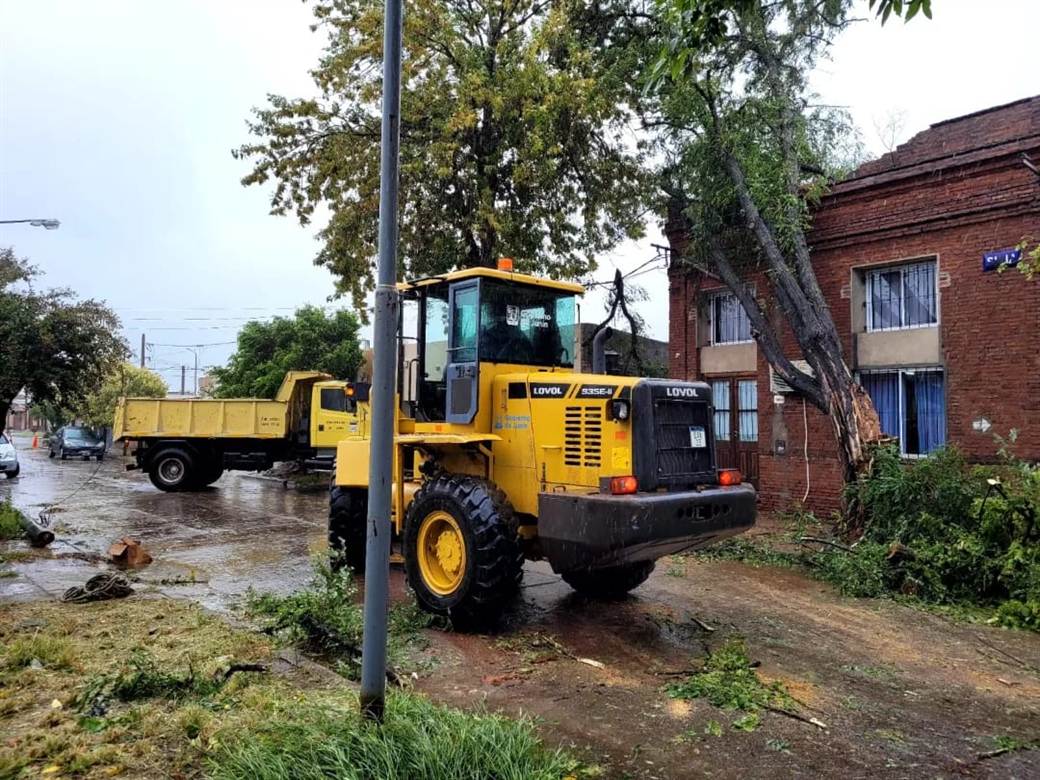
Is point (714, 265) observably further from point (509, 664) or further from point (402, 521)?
point (509, 664)

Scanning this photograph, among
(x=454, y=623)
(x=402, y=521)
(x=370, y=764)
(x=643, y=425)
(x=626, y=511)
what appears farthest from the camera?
(x=402, y=521)

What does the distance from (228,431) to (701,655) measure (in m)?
15.4

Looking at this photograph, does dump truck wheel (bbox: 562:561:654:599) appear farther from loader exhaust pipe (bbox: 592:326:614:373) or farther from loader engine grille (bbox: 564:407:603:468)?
loader exhaust pipe (bbox: 592:326:614:373)

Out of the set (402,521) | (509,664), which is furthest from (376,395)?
(402,521)

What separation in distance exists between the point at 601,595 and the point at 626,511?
2441mm

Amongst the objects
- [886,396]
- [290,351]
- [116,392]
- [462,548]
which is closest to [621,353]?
[886,396]

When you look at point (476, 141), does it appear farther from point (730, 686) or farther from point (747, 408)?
point (730, 686)

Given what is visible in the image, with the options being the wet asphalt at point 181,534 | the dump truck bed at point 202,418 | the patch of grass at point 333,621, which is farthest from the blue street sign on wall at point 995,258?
the dump truck bed at point 202,418

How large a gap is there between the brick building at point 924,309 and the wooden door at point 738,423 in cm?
3

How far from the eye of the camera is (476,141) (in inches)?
516

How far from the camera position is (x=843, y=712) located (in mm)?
4707

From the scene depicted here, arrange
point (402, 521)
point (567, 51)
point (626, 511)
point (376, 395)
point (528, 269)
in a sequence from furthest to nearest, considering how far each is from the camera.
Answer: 1. point (528, 269)
2. point (567, 51)
3. point (402, 521)
4. point (626, 511)
5. point (376, 395)

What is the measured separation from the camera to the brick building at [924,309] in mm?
10812

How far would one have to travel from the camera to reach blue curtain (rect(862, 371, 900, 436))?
12.2 meters
